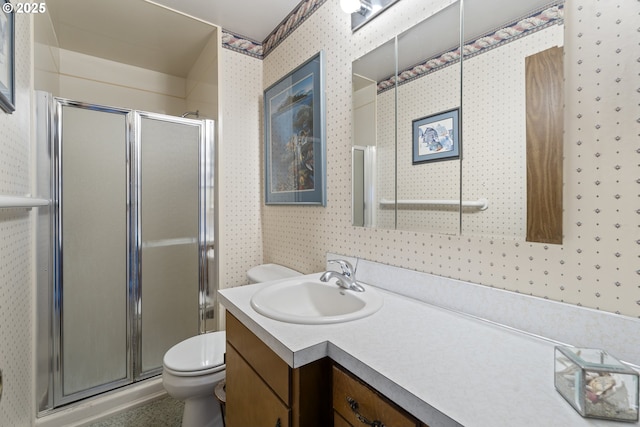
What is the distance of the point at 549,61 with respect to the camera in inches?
29.2

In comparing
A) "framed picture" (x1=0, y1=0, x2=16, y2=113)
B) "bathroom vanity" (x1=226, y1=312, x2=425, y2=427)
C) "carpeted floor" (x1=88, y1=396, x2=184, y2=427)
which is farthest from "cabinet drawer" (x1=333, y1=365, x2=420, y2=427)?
"carpeted floor" (x1=88, y1=396, x2=184, y2=427)

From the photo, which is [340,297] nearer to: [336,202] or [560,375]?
[336,202]

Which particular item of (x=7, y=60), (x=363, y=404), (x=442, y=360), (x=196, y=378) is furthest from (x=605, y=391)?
(x=7, y=60)

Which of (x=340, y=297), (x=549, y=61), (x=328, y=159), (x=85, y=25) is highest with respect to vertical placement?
(x=85, y=25)

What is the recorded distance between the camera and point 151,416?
1606 mm

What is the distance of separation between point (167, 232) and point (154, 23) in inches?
52.9

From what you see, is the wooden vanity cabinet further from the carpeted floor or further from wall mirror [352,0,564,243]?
the carpeted floor

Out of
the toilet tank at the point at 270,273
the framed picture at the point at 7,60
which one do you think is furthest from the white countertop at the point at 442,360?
the framed picture at the point at 7,60

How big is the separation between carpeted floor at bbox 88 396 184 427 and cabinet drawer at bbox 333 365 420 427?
139 cm

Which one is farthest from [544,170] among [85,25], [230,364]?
[85,25]

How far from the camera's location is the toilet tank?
1718 millimetres

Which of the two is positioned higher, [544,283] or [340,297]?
[544,283]

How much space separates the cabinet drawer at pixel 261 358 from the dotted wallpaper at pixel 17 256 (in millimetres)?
721

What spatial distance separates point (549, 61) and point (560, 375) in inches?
29.3
